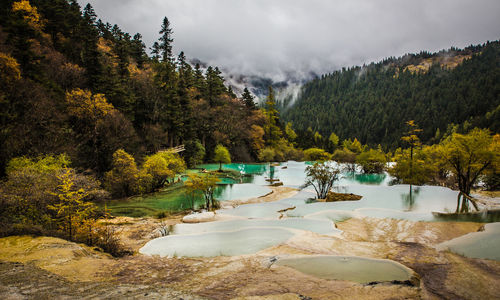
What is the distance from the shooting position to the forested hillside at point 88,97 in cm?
1584

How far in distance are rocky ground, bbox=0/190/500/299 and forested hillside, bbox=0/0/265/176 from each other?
1321cm

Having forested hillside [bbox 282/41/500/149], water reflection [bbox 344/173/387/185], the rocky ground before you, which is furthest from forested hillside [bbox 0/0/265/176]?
forested hillside [bbox 282/41/500/149]

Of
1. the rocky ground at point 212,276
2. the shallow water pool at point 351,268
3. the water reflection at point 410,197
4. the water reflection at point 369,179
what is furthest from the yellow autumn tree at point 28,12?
the water reflection at point 369,179

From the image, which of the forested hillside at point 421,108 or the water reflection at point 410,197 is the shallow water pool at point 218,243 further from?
the forested hillside at point 421,108

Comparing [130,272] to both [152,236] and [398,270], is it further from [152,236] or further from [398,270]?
[398,270]

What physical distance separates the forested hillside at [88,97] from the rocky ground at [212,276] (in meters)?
13.2

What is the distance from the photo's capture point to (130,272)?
5.41 m

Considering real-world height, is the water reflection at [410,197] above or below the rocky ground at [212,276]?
below

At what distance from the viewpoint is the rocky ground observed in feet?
13.4

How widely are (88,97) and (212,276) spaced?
77.6 ft

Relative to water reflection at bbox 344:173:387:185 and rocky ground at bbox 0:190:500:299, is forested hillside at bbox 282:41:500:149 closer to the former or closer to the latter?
water reflection at bbox 344:173:387:185

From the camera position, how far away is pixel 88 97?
21.7 metres

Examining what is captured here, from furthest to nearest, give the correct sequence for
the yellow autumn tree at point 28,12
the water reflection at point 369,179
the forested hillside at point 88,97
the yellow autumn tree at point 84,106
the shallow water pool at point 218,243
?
the water reflection at point 369,179, the yellow autumn tree at point 28,12, the yellow autumn tree at point 84,106, the forested hillside at point 88,97, the shallow water pool at point 218,243

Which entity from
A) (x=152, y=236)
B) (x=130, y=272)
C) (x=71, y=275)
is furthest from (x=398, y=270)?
(x=152, y=236)
